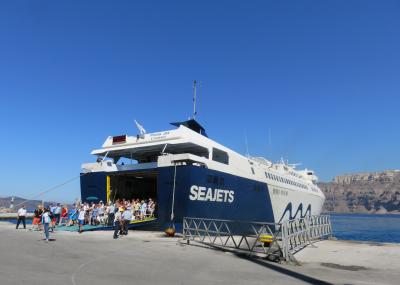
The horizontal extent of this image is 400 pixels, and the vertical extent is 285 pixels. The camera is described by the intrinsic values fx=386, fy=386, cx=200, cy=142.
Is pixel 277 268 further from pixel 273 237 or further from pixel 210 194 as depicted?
pixel 210 194

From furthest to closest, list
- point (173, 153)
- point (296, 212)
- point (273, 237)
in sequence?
1. point (296, 212)
2. point (173, 153)
3. point (273, 237)

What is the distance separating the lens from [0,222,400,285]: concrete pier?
919 cm

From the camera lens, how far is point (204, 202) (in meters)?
22.0

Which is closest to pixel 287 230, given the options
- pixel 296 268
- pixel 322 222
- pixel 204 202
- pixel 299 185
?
pixel 296 268

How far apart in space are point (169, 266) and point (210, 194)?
11.3 m

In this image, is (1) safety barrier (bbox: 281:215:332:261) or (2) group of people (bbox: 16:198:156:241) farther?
(2) group of people (bbox: 16:198:156:241)

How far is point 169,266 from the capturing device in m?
11.2

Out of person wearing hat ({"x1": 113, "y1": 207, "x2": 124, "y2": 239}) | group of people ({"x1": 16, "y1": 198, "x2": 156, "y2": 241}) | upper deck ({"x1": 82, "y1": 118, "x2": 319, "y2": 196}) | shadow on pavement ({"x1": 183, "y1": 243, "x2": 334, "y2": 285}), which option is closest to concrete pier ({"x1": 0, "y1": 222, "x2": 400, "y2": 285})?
shadow on pavement ({"x1": 183, "y1": 243, "x2": 334, "y2": 285})

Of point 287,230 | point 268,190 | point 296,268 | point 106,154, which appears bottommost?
point 296,268

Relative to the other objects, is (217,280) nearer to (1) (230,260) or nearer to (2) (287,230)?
(1) (230,260)

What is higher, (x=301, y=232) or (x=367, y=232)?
(x=301, y=232)

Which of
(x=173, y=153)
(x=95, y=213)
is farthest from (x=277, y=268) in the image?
(x=173, y=153)

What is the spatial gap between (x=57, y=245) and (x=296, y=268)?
9.07 m

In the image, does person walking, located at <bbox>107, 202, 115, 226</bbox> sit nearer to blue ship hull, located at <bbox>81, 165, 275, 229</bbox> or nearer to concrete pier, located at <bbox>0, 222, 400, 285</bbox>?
blue ship hull, located at <bbox>81, 165, 275, 229</bbox>
